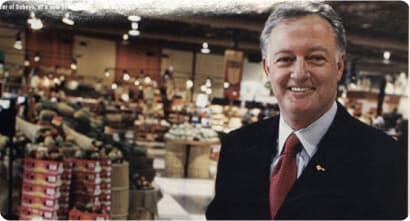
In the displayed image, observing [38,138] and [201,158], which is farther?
[38,138]

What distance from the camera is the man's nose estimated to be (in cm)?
263

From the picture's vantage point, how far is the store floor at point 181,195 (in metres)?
3.05

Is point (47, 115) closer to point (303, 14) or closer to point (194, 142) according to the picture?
point (194, 142)

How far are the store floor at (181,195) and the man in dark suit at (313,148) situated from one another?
0.76 feet

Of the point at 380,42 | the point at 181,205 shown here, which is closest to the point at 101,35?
the point at 181,205

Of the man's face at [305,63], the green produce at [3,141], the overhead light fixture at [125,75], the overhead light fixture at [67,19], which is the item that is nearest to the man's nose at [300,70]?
the man's face at [305,63]

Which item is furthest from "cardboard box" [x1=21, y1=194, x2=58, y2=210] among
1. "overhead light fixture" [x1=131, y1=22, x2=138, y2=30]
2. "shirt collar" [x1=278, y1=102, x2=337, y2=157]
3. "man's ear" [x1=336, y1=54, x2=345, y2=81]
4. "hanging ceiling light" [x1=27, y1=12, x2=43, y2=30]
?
"man's ear" [x1=336, y1=54, x2=345, y2=81]

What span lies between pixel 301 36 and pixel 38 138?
1733 millimetres

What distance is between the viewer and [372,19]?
9.37 feet

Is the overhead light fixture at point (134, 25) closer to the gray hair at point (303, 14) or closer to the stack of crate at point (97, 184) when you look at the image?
the gray hair at point (303, 14)

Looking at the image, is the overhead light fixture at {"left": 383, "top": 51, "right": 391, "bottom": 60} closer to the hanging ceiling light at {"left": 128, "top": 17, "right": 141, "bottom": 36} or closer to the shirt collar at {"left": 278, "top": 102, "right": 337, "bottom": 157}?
the shirt collar at {"left": 278, "top": 102, "right": 337, "bottom": 157}

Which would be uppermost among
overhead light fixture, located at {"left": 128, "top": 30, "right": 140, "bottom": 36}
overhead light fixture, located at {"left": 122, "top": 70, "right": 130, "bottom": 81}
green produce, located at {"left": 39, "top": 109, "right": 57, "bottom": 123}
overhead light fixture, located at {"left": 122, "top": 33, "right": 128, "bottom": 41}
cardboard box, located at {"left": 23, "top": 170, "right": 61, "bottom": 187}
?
overhead light fixture, located at {"left": 128, "top": 30, "right": 140, "bottom": 36}

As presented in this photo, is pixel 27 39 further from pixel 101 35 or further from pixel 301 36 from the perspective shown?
pixel 301 36

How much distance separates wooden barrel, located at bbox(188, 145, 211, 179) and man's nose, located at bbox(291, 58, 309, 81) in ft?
2.35
